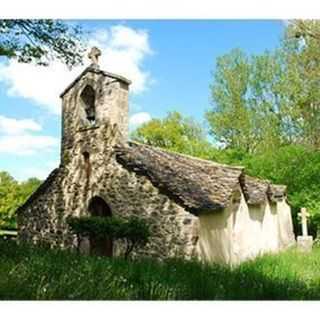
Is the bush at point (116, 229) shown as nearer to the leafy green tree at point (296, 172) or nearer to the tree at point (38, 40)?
the leafy green tree at point (296, 172)

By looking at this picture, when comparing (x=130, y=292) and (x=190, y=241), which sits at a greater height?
(x=190, y=241)

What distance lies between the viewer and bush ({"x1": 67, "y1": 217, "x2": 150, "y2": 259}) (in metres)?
5.96

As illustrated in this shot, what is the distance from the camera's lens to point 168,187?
257 inches

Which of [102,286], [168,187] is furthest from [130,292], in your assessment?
[168,187]

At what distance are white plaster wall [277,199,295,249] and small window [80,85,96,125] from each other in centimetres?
234

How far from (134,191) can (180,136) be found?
1.15 meters

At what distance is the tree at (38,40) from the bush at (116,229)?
5.55 feet

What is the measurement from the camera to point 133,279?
4.47m

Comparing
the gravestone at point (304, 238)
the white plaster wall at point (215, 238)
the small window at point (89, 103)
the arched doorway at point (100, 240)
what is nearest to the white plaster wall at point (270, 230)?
the gravestone at point (304, 238)

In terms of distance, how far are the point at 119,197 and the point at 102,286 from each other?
2.42m

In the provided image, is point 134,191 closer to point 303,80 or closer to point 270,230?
point 270,230

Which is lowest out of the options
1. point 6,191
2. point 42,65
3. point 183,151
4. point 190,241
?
point 190,241
